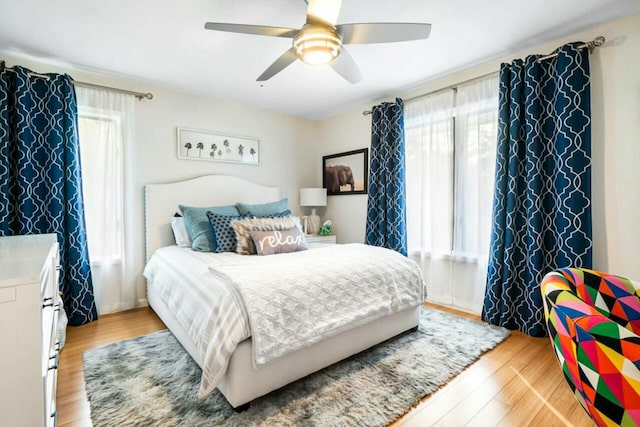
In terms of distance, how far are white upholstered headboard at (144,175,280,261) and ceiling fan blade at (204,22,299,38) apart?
2151 millimetres

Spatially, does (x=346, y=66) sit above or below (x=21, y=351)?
above

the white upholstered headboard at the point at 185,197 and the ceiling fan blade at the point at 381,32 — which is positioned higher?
the ceiling fan blade at the point at 381,32

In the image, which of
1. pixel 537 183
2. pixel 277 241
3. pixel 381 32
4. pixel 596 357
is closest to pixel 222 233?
pixel 277 241

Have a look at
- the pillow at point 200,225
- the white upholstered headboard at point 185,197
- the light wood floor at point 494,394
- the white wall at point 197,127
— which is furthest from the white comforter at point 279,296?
the white wall at point 197,127

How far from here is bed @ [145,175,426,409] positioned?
5.28 ft

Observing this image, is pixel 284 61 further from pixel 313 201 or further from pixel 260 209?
pixel 313 201

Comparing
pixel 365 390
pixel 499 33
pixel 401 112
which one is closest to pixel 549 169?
pixel 499 33

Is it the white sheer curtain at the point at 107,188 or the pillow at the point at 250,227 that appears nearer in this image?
the pillow at the point at 250,227

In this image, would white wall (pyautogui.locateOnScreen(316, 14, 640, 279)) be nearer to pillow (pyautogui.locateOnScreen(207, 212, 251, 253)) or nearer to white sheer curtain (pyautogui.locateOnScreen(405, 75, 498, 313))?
white sheer curtain (pyautogui.locateOnScreen(405, 75, 498, 313))

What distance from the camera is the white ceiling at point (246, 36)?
1990mm

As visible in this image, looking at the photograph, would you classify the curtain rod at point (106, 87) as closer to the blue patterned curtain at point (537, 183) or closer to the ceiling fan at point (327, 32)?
the ceiling fan at point (327, 32)

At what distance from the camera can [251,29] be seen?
172 cm

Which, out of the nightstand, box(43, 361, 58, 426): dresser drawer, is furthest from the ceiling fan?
the nightstand

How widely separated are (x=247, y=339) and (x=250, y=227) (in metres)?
1.38
